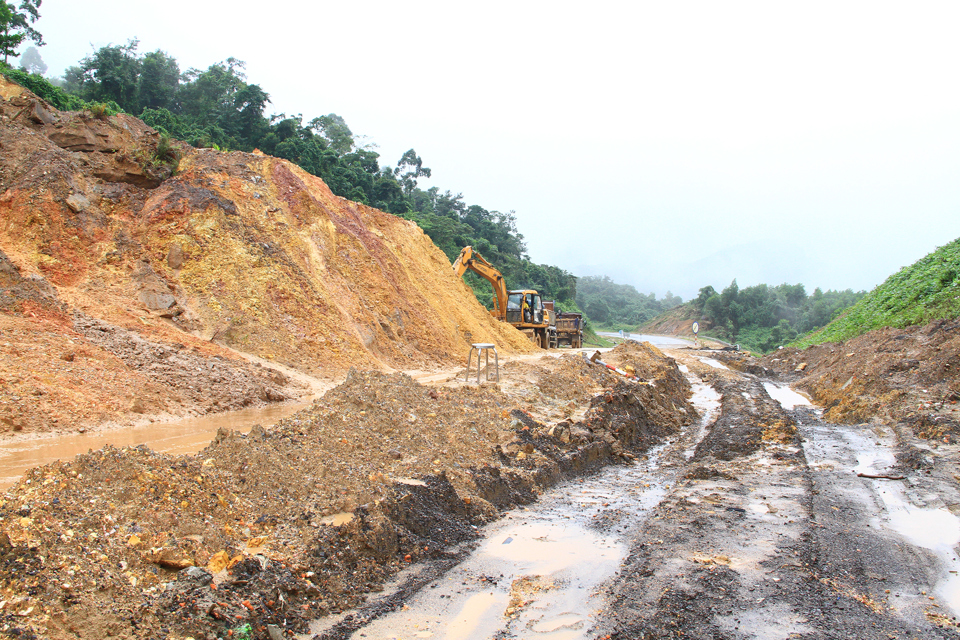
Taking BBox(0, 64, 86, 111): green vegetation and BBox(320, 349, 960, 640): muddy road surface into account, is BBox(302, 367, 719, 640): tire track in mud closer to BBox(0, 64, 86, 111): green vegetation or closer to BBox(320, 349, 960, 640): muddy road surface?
BBox(320, 349, 960, 640): muddy road surface

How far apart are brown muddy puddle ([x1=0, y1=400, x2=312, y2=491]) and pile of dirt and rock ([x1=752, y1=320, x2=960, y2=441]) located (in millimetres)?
10846

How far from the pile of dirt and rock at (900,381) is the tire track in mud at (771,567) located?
4.05 metres

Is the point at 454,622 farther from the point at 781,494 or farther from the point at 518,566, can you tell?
the point at 781,494

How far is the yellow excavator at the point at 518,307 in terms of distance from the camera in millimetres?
26688

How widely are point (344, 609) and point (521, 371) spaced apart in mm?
9541

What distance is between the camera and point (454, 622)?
385 cm

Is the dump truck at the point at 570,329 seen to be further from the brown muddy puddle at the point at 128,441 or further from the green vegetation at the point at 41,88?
the green vegetation at the point at 41,88

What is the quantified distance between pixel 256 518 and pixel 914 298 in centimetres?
2330

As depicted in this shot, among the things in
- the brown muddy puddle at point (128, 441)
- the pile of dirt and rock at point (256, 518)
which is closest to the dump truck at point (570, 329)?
the brown muddy puddle at point (128, 441)

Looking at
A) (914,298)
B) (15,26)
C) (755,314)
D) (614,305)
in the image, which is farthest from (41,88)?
(614,305)

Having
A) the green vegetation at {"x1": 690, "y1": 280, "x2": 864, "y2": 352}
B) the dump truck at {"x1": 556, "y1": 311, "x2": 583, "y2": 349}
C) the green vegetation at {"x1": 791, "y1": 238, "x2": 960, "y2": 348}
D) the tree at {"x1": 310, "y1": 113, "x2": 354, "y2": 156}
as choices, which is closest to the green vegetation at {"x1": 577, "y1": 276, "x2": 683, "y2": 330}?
the green vegetation at {"x1": 690, "y1": 280, "x2": 864, "y2": 352}

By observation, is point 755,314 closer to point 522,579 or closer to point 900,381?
point 900,381

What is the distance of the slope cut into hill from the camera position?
887 centimetres

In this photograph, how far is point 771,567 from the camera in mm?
4621
